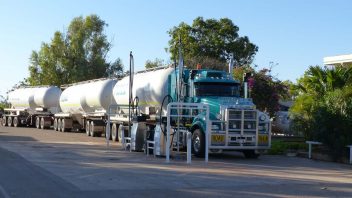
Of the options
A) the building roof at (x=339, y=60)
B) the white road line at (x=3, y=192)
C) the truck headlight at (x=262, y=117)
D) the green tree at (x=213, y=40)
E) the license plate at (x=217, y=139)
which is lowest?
the white road line at (x=3, y=192)

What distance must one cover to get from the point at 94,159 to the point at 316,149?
8701 mm

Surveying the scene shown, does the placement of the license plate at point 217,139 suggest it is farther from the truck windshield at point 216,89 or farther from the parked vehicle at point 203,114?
the truck windshield at point 216,89

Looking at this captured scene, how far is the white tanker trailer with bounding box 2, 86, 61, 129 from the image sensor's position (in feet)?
149

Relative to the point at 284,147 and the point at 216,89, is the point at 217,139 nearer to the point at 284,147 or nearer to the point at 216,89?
the point at 216,89

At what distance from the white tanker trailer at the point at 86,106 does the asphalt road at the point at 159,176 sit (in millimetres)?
12136

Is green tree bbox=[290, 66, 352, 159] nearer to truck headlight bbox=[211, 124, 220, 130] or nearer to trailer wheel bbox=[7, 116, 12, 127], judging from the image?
truck headlight bbox=[211, 124, 220, 130]

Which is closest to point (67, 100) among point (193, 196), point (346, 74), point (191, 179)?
point (346, 74)

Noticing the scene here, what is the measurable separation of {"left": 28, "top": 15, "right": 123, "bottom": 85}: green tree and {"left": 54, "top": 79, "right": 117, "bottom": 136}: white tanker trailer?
22.3 metres

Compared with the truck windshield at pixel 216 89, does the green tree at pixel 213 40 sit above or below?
above

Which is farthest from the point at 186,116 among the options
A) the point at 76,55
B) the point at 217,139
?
the point at 76,55

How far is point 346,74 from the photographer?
85.6ft

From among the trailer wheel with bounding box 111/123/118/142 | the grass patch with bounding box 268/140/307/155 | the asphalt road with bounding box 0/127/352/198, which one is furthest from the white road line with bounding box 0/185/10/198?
the trailer wheel with bounding box 111/123/118/142

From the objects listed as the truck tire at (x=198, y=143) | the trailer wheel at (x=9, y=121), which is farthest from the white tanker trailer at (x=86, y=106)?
the truck tire at (x=198, y=143)

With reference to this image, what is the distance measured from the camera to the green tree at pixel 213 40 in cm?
5162
